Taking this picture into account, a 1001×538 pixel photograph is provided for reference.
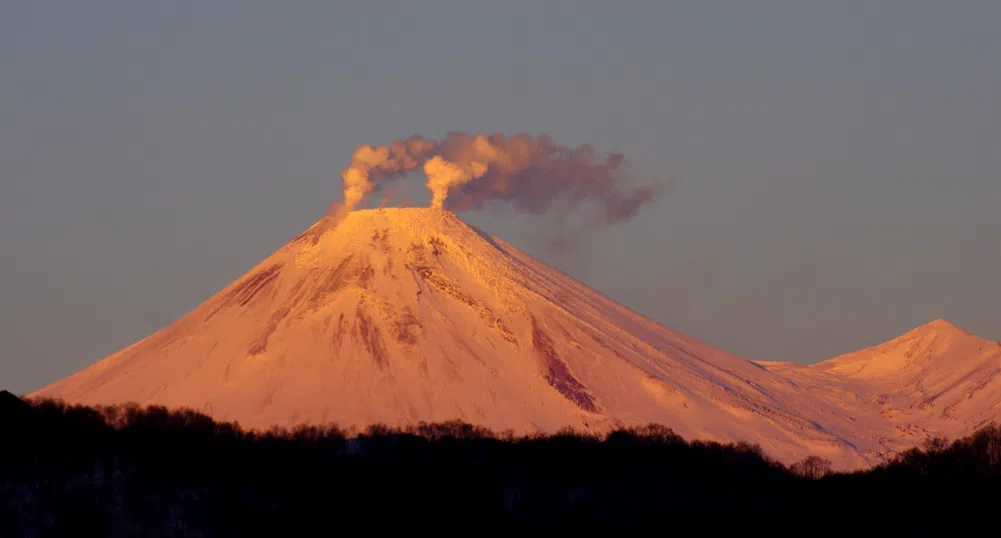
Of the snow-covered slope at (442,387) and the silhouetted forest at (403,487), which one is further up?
the snow-covered slope at (442,387)

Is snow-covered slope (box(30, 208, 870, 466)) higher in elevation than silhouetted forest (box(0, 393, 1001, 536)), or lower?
higher

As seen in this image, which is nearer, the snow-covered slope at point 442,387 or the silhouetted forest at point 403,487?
the silhouetted forest at point 403,487

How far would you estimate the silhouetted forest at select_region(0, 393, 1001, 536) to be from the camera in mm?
95500

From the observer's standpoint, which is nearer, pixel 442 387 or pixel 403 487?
pixel 403 487

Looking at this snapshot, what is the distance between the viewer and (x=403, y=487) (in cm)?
11419

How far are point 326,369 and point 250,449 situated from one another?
6877cm

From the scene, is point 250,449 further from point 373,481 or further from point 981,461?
point 981,461

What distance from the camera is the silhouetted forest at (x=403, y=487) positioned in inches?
3760

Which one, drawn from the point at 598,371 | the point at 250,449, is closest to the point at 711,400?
the point at 598,371

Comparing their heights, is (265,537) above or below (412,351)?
below

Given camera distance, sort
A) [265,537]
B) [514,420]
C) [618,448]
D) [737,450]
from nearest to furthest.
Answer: [265,537]
[618,448]
[737,450]
[514,420]

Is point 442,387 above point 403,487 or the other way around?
above

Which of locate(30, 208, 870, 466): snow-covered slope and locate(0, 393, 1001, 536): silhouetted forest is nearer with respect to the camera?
locate(0, 393, 1001, 536): silhouetted forest

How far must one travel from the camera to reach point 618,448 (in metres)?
144
